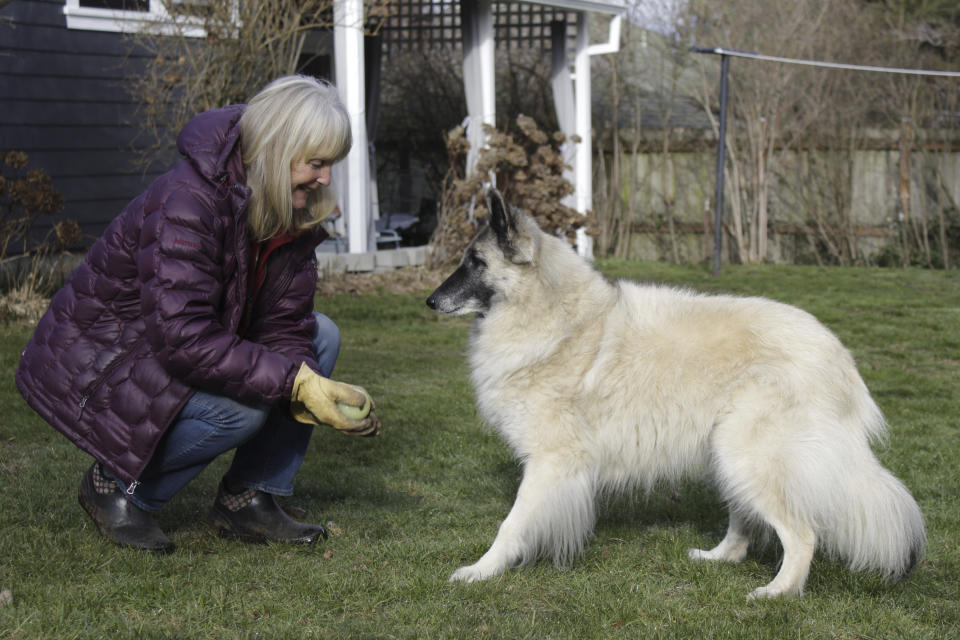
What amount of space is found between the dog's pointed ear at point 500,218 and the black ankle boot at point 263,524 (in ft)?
4.18

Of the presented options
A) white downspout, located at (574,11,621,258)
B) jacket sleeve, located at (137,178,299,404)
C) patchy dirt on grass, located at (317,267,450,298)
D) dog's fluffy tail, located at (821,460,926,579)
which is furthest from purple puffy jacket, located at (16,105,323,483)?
white downspout, located at (574,11,621,258)

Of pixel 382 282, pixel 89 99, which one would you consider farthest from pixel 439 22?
pixel 89 99

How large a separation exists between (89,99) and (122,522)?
6856 millimetres

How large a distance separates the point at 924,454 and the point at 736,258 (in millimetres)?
8674

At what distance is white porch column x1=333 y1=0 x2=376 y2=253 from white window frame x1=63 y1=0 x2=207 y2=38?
134cm

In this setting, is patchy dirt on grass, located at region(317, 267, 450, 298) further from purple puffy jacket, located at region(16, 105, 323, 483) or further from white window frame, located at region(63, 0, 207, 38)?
purple puffy jacket, located at region(16, 105, 323, 483)

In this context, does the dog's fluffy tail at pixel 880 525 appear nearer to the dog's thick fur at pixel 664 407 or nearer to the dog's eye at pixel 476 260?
the dog's thick fur at pixel 664 407

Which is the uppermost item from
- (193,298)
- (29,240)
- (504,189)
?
(504,189)

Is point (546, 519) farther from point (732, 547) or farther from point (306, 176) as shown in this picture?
point (306, 176)

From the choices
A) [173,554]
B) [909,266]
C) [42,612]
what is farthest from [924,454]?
[909,266]

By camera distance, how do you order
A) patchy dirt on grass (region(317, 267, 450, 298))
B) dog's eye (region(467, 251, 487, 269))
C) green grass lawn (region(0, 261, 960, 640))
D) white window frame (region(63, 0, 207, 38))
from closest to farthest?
green grass lawn (region(0, 261, 960, 640))
dog's eye (region(467, 251, 487, 269))
white window frame (region(63, 0, 207, 38))
patchy dirt on grass (region(317, 267, 450, 298))

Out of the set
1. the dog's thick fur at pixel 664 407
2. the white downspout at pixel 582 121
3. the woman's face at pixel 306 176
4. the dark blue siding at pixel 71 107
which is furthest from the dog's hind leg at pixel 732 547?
the white downspout at pixel 582 121

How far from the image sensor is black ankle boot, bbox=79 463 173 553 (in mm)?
3029

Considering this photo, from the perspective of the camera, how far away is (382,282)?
29.8 ft
